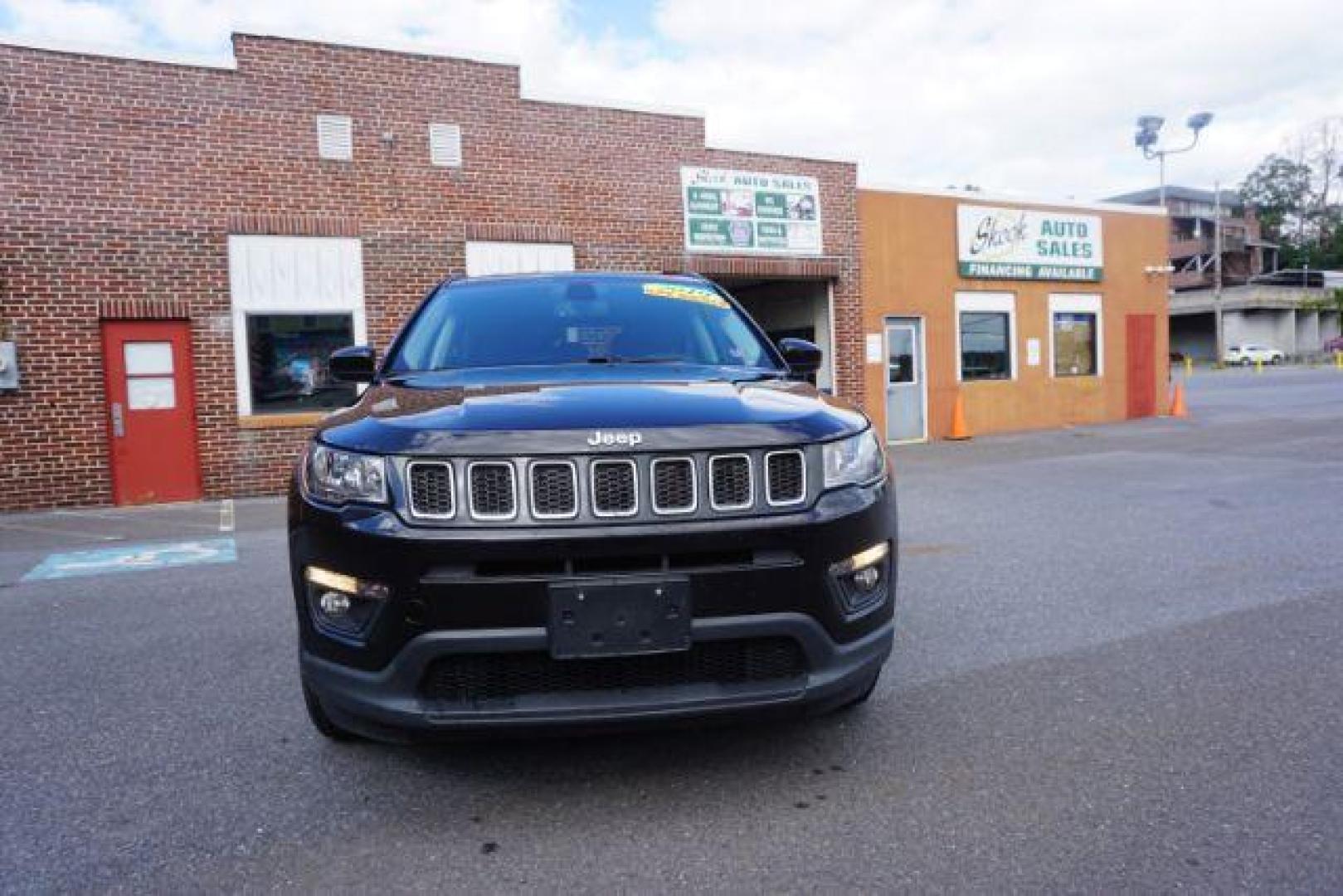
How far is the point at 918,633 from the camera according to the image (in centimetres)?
462

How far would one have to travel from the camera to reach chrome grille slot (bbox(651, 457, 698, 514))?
2604 millimetres

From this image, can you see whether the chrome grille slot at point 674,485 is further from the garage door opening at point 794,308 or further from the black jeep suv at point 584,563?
the garage door opening at point 794,308

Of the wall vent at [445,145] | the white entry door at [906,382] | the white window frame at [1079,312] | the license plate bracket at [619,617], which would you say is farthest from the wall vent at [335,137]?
the white window frame at [1079,312]

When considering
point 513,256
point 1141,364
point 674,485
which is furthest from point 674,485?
point 1141,364

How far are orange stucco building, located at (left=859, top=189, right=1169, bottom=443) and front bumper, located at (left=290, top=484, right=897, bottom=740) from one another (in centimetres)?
A: 1309

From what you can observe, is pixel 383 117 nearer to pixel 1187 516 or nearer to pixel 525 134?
pixel 525 134

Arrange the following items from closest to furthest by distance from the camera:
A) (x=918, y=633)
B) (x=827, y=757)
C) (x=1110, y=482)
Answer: (x=827, y=757), (x=918, y=633), (x=1110, y=482)

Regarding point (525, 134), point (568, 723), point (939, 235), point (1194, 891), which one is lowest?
point (1194, 891)

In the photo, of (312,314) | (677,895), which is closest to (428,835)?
(677,895)

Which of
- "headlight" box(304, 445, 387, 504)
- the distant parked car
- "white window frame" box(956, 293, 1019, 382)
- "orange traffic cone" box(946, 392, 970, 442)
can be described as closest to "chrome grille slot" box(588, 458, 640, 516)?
"headlight" box(304, 445, 387, 504)

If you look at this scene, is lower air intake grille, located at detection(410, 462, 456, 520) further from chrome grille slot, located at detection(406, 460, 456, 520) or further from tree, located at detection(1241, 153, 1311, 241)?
tree, located at detection(1241, 153, 1311, 241)

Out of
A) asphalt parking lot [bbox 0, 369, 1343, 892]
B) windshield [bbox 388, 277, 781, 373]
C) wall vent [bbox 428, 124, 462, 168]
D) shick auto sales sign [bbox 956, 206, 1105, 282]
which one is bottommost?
asphalt parking lot [bbox 0, 369, 1343, 892]

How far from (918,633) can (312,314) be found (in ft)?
30.0

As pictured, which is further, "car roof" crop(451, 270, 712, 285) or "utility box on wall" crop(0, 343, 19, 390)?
"utility box on wall" crop(0, 343, 19, 390)
